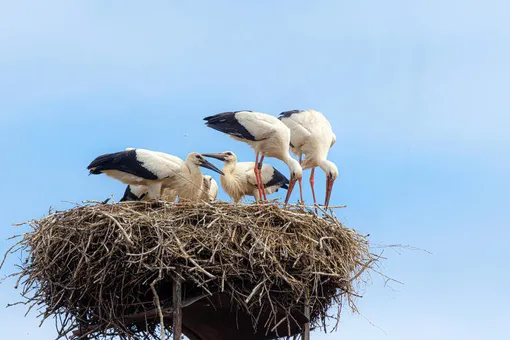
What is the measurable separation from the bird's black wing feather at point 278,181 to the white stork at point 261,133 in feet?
1.42

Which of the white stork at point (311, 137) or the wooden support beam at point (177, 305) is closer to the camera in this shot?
the wooden support beam at point (177, 305)

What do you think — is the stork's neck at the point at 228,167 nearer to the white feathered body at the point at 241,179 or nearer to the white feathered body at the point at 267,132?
the white feathered body at the point at 241,179

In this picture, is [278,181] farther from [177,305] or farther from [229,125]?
[177,305]

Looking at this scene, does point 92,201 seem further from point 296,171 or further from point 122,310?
point 296,171

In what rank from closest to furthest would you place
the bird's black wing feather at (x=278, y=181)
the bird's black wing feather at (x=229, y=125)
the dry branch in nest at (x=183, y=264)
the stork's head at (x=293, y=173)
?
the dry branch in nest at (x=183, y=264) → the stork's head at (x=293, y=173) → the bird's black wing feather at (x=229, y=125) → the bird's black wing feather at (x=278, y=181)

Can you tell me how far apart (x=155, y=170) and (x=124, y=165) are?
305 millimetres

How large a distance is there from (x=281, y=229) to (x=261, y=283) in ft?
1.95

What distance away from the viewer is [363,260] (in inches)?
350

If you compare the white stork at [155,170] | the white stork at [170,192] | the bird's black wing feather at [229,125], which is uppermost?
the bird's black wing feather at [229,125]

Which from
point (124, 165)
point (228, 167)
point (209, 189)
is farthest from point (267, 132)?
point (124, 165)

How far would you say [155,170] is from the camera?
407 inches

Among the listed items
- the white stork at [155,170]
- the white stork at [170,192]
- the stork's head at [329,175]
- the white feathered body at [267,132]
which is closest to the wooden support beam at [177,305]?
the white stork at [155,170]

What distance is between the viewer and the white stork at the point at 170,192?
10.7m

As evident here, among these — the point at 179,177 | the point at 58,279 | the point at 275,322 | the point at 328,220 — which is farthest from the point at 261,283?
the point at 179,177
